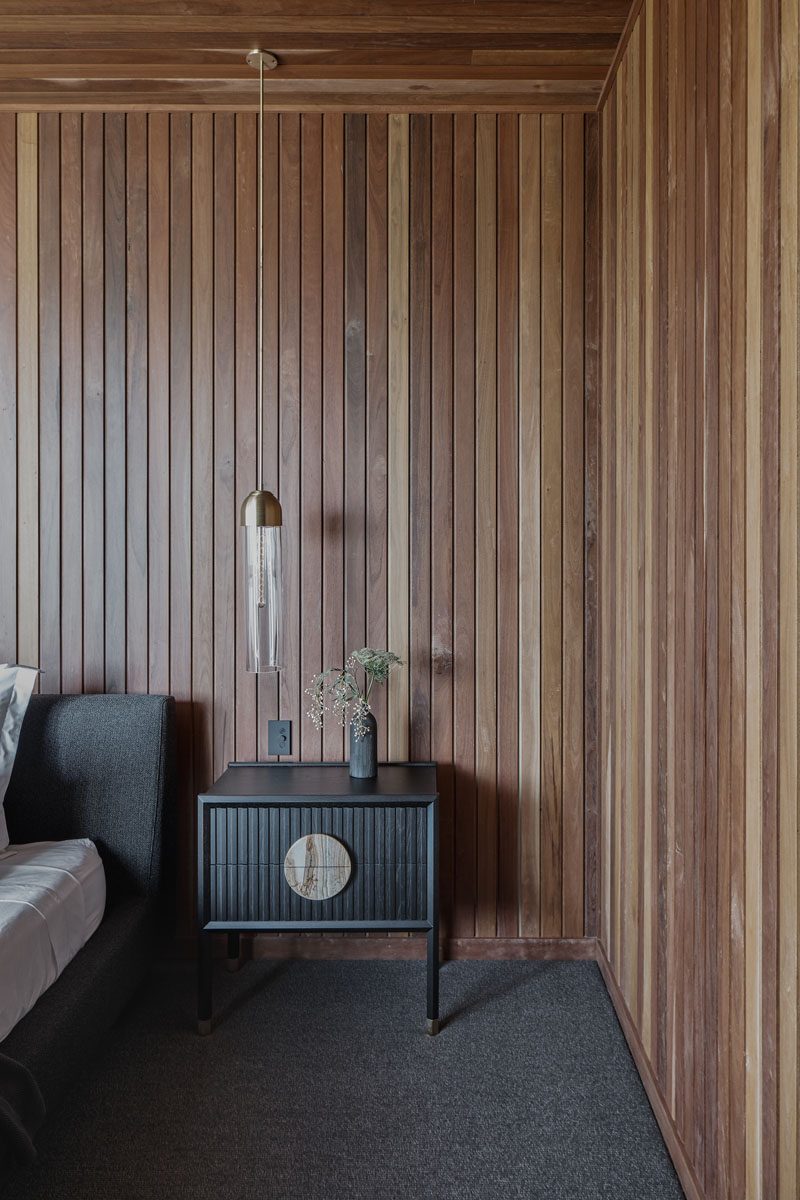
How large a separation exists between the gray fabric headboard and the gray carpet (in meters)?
0.44

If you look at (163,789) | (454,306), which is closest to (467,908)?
(163,789)

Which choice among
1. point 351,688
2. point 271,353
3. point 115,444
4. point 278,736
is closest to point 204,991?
point 278,736

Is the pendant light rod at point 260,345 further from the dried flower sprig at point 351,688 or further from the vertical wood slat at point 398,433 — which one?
the dried flower sprig at point 351,688

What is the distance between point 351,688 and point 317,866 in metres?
0.54

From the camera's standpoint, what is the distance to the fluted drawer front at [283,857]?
7.38ft

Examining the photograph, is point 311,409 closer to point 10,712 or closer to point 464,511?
point 464,511


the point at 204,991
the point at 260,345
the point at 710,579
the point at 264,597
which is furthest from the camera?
the point at 260,345

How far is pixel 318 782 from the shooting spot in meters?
2.39

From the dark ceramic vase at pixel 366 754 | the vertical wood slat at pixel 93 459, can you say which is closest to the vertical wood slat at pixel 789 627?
the dark ceramic vase at pixel 366 754

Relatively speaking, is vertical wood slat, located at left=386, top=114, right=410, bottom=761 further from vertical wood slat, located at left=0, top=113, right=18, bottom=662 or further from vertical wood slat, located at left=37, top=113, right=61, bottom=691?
vertical wood slat, located at left=0, top=113, right=18, bottom=662

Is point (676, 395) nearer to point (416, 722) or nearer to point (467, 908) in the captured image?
point (416, 722)

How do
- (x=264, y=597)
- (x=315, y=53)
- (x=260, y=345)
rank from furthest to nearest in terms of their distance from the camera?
(x=260, y=345) < (x=264, y=597) < (x=315, y=53)

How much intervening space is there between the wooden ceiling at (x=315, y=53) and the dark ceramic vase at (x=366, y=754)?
1.92m

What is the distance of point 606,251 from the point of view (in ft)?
8.18
